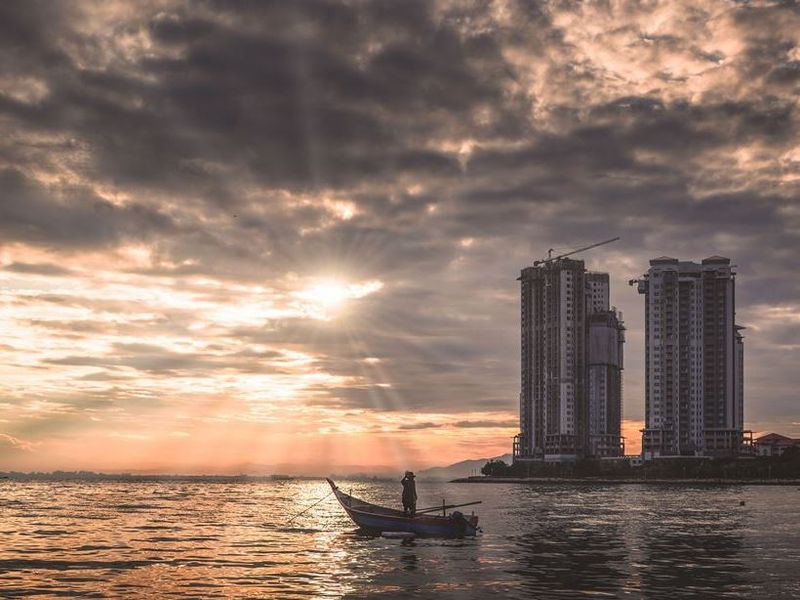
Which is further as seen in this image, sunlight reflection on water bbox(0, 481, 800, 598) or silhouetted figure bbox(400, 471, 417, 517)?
silhouetted figure bbox(400, 471, 417, 517)

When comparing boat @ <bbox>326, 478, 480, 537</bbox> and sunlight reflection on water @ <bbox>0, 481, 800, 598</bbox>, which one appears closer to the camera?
sunlight reflection on water @ <bbox>0, 481, 800, 598</bbox>

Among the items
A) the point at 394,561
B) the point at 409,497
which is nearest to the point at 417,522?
the point at 409,497

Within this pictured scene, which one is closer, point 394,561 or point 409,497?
point 394,561

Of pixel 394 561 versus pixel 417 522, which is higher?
pixel 417 522

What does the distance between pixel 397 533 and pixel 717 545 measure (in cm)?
2174

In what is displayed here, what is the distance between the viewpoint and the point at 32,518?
93.0 m

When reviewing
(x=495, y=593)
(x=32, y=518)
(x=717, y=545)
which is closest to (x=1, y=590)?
(x=495, y=593)

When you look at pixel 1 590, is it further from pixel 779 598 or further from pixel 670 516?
pixel 670 516

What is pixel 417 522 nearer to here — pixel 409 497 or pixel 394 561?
pixel 409 497

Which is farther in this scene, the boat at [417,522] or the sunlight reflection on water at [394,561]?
the boat at [417,522]

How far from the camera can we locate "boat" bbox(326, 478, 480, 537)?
6203 cm

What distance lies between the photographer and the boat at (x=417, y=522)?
62.0m

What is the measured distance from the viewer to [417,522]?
62781 millimetres

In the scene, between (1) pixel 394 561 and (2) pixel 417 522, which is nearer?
(1) pixel 394 561
